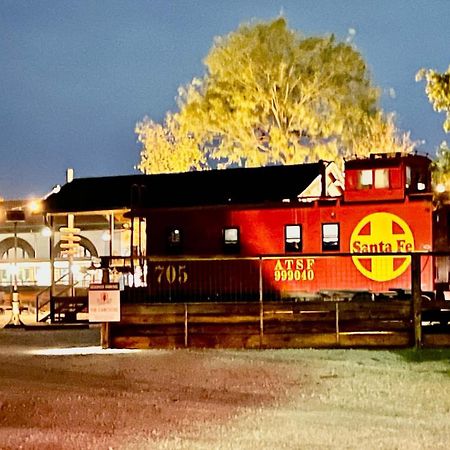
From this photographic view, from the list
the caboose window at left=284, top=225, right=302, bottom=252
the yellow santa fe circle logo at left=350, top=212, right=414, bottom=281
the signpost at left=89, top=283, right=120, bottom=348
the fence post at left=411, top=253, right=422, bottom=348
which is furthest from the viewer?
the caboose window at left=284, top=225, right=302, bottom=252

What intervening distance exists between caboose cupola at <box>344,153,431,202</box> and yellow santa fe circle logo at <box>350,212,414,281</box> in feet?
2.24

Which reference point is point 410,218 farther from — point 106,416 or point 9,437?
point 9,437

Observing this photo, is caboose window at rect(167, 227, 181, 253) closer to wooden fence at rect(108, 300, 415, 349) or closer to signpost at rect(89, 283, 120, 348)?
wooden fence at rect(108, 300, 415, 349)

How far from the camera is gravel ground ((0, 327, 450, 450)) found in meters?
8.62

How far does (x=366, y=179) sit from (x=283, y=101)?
A: 20.1m

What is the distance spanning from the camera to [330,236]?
24.9 meters

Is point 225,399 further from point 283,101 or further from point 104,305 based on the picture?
point 283,101

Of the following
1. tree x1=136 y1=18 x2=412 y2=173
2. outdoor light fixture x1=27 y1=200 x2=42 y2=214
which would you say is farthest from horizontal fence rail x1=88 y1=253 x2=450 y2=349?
tree x1=136 y1=18 x2=412 y2=173

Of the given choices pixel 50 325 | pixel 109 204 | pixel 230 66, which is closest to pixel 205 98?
pixel 230 66

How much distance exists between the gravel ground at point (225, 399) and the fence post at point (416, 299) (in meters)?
0.72

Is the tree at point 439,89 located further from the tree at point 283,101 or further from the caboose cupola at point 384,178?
the tree at point 283,101

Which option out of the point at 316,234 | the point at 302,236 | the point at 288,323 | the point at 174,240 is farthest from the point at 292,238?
the point at 288,323

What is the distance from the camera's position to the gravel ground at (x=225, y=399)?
8617mm

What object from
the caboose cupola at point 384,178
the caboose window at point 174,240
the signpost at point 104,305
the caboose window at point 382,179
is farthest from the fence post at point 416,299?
the caboose window at point 174,240
